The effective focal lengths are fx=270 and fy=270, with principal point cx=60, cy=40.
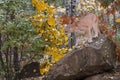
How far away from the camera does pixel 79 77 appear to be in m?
5.86

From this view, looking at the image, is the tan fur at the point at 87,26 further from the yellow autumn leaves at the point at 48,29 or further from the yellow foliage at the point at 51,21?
the yellow foliage at the point at 51,21

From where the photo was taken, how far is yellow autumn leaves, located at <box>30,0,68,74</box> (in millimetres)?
6672

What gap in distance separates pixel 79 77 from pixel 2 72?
2489 millimetres

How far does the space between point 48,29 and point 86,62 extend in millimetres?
1538

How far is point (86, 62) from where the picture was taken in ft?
18.8

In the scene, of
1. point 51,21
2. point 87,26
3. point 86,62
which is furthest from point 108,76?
point 51,21

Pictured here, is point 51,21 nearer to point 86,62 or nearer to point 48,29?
point 48,29

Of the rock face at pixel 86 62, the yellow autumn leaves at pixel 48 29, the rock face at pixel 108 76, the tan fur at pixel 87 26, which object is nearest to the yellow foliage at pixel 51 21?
the yellow autumn leaves at pixel 48 29

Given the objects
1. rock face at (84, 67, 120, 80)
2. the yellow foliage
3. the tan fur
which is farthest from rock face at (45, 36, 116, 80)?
the yellow foliage

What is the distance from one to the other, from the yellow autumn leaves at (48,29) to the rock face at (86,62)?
91cm

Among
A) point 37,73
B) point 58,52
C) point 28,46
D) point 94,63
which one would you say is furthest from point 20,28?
point 37,73

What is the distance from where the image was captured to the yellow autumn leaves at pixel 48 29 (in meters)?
6.67

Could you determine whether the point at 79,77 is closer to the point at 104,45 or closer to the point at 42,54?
the point at 104,45

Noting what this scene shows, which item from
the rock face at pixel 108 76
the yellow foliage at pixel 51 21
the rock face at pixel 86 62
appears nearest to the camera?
the rock face at pixel 108 76
